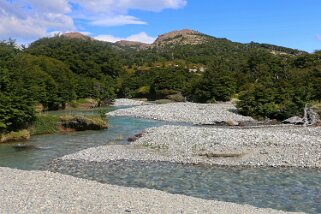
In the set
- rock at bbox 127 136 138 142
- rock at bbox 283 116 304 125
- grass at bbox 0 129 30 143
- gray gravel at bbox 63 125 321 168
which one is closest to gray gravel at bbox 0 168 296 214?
gray gravel at bbox 63 125 321 168

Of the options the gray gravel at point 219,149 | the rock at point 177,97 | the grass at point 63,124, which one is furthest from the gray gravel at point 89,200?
the rock at point 177,97

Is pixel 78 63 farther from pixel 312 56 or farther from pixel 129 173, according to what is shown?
pixel 129 173

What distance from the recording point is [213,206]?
16344mm

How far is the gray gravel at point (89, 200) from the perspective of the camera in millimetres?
15031

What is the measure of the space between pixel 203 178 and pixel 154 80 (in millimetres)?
94951

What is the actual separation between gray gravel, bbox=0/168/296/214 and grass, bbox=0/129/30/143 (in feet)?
56.7

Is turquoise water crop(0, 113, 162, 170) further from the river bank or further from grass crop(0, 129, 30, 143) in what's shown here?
the river bank

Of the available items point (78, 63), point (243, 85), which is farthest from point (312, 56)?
point (78, 63)

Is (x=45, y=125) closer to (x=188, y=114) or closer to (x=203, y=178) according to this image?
(x=188, y=114)

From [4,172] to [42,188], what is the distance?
544 centimetres

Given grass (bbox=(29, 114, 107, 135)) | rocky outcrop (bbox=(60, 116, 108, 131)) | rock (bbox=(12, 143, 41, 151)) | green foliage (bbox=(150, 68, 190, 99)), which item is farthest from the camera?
green foliage (bbox=(150, 68, 190, 99))

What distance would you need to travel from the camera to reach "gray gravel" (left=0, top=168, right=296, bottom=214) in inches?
592

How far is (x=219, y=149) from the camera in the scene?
30.1m

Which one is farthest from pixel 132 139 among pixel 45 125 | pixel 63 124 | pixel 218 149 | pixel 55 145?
pixel 45 125
